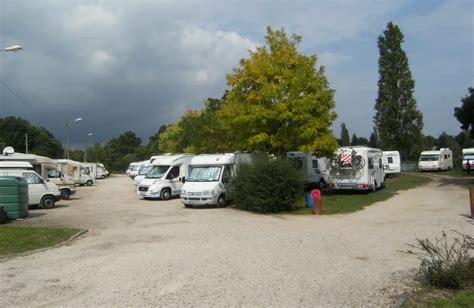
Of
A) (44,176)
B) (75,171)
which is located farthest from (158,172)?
(75,171)

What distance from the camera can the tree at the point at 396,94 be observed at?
57.9 m

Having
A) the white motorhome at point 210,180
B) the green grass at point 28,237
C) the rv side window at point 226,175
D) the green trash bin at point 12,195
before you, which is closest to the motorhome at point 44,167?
the white motorhome at point 210,180

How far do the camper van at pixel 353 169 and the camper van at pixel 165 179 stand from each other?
8193 millimetres

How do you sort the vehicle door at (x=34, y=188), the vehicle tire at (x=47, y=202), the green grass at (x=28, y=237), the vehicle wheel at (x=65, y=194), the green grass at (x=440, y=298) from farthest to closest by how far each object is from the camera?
the vehicle wheel at (x=65, y=194) → the vehicle tire at (x=47, y=202) → the vehicle door at (x=34, y=188) → the green grass at (x=28, y=237) → the green grass at (x=440, y=298)

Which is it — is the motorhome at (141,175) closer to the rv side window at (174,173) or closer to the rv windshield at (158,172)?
the rv windshield at (158,172)

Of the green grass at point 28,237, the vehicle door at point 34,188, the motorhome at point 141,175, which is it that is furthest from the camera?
the motorhome at point 141,175

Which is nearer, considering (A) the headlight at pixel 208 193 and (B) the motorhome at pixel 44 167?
(A) the headlight at pixel 208 193

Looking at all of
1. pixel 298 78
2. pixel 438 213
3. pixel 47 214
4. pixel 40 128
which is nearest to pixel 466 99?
pixel 298 78

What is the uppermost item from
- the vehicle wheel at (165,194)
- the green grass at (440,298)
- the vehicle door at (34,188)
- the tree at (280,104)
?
the tree at (280,104)

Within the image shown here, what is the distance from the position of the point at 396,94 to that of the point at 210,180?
138 feet

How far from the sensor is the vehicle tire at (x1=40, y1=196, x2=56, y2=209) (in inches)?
853

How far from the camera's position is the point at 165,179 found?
26.3m

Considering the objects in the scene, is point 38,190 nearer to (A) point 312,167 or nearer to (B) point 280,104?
(B) point 280,104

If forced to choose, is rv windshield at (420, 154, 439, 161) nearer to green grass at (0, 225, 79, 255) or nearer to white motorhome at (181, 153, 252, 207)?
white motorhome at (181, 153, 252, 207)
